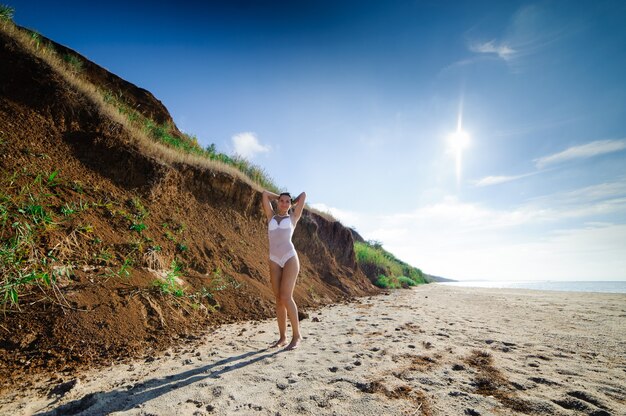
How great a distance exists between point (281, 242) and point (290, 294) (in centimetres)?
68

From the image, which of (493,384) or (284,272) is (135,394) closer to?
(284,272)

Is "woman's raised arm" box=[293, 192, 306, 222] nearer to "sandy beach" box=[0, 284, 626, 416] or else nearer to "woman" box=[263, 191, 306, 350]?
"woman" box=[263, 191, 306, 350]

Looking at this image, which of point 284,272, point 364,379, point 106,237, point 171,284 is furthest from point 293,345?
point 106,237

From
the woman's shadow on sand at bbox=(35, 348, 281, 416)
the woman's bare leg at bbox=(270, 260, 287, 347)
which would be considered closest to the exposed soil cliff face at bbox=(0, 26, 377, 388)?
the woman's shadow on sand at bbox=(35, 348, 281, 416)

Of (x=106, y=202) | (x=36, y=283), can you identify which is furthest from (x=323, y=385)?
(x=106, y=202)

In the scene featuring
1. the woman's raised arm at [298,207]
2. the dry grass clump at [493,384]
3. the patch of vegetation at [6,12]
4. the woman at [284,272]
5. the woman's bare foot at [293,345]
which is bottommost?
the woman's bare foot at [293,345]

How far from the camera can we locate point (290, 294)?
344 centimetres

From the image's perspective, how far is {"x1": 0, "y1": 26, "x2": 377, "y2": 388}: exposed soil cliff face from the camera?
9.55 ft

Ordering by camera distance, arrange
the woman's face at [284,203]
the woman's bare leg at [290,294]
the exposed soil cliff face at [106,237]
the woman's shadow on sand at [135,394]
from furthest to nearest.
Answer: the woman's face at [284,203], the woman's bare leg at [290,294], the exposed soil cliff face at [106,237], the woman's shadow on sand at [135,394]

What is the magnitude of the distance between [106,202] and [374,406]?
535 centimetres

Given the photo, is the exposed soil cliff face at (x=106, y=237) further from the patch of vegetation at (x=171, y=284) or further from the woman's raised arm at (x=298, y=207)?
the woman's raised arm at (x=298, y=207)

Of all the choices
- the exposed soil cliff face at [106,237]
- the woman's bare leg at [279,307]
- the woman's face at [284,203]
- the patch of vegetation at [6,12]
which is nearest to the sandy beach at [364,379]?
the woman's bare leg at [279,307]

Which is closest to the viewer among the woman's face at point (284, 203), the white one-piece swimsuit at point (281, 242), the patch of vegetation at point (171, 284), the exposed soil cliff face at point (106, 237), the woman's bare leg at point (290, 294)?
the exposed soil cliff face at point (106, 237)

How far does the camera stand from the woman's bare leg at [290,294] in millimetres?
3424
